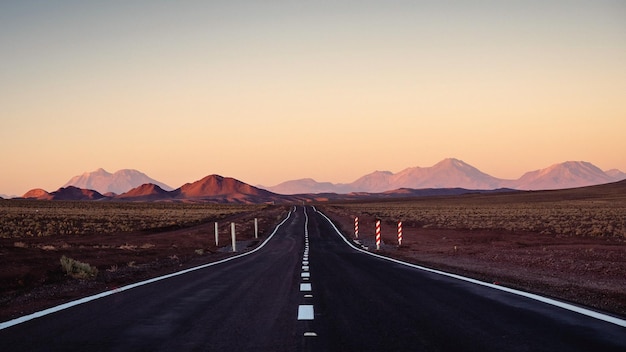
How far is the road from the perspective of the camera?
642cm

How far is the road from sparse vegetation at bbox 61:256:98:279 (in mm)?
4136

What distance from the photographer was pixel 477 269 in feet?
57.5

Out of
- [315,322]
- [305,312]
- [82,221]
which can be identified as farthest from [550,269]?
[82,221]

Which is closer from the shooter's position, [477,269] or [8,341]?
[8,341]

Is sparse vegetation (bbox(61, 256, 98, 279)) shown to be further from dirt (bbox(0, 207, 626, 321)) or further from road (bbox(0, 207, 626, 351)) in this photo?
road (bbox(0, 207, 626, 351))

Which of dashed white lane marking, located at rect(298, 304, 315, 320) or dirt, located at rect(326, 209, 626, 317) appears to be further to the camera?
dirt, located at rect(326, 209, 626, 317)

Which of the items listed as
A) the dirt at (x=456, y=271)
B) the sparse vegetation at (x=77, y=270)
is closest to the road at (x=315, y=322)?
the dirt at (x=456, y=271)

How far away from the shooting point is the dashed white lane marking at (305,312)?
821cm

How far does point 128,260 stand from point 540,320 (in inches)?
653

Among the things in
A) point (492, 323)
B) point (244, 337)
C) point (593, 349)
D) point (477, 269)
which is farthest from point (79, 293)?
point (477, 269)

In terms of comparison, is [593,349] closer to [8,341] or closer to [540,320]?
[540,320]

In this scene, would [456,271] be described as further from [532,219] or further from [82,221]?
[82,221]

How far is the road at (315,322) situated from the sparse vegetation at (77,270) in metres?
4.14

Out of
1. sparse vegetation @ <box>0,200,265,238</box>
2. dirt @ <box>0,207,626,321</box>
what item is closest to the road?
dirt @ <box>0,207,626,321</box>
